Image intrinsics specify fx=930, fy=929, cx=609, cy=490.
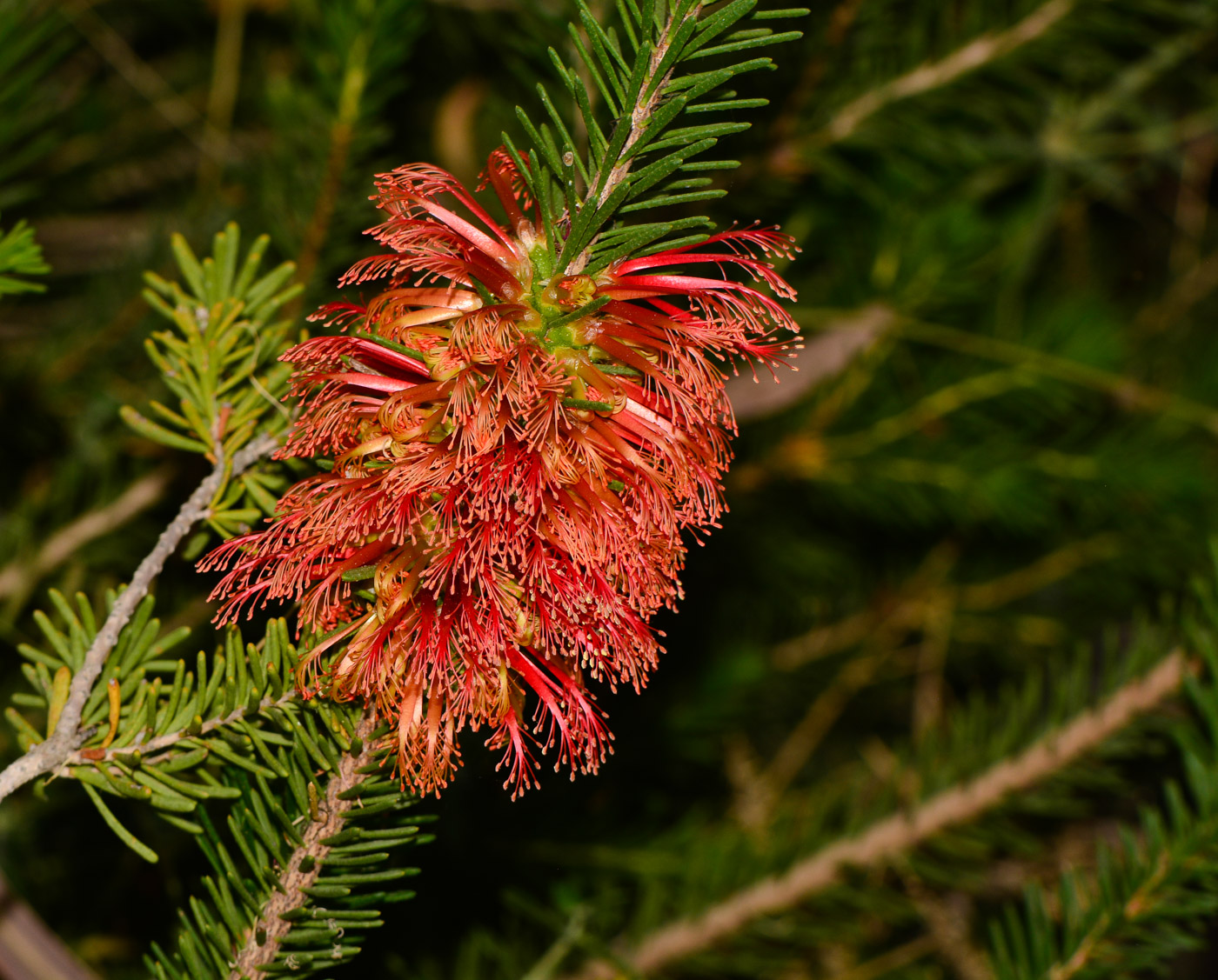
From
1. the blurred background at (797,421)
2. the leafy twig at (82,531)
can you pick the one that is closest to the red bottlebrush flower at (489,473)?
the blurred background at (797,421)

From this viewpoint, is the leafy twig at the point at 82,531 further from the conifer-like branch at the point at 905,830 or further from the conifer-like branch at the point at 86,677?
the conifer-like branch at the point at 905,830

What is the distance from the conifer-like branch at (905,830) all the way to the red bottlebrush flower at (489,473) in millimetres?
613

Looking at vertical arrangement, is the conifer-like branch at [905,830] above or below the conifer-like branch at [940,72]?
below

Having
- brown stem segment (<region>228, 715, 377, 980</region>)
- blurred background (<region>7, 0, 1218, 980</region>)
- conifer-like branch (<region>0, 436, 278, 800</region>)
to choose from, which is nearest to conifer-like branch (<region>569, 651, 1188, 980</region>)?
blurred background (<region>7, 0, 1218, 980</region>)

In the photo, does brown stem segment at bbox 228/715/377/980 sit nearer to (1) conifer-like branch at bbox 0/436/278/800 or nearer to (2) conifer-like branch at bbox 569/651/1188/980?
(1) conifer-like branch at bbox 0/436/278/800

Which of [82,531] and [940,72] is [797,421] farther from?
[82,531]

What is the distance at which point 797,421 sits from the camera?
138 cm

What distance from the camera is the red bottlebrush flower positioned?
54 cm

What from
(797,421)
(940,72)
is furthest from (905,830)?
(940,72)

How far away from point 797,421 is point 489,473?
0.92 m

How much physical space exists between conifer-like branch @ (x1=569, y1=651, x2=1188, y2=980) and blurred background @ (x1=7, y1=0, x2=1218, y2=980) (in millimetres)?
28

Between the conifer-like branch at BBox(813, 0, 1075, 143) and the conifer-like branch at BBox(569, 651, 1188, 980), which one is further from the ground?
the conifer-like branch at BBox(813, 0, 1075, 143)

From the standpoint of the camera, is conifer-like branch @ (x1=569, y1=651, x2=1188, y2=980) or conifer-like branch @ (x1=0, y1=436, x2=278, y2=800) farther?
conifer-like branch @ (x1=569, y1=651, x2=1188, y2=980)

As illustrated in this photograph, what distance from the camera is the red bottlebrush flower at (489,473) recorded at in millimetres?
543
